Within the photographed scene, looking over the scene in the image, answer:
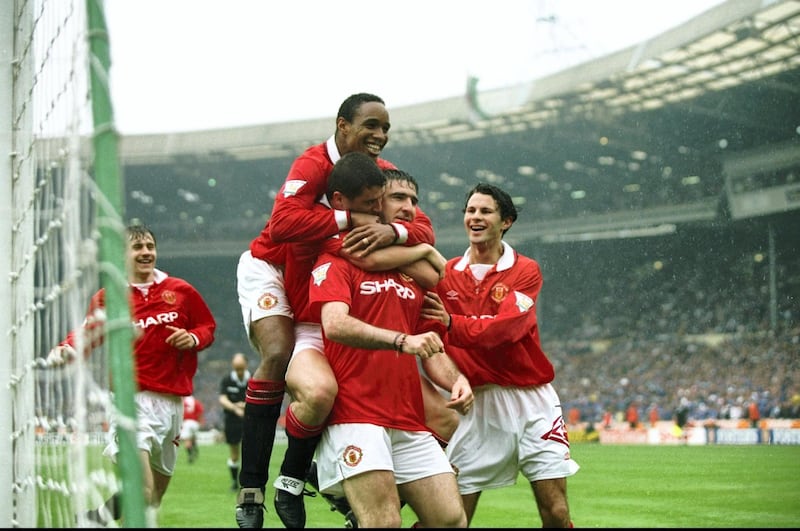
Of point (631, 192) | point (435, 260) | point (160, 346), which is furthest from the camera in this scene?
point (631, 192)

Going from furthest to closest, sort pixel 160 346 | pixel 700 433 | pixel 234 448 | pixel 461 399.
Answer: pixel 700 433 < pixel 234 448 < pixel 160 346 < pixel 461 399

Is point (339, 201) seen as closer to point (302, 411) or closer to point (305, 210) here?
point (305, 210)

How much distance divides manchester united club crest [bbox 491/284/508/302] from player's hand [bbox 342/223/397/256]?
1.56 meters

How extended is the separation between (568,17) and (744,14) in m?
12.0

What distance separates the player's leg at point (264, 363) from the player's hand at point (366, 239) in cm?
103

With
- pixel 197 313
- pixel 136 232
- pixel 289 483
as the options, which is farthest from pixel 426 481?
pixel 136 232

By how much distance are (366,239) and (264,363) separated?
4.00 ft

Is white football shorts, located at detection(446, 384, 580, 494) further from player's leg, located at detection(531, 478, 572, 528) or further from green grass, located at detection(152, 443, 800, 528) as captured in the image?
green grass, located at detection(152, 443, 800, 528)

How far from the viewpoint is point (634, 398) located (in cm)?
3148

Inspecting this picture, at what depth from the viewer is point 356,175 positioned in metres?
4.17

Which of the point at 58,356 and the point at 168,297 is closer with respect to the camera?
the point at 58,356

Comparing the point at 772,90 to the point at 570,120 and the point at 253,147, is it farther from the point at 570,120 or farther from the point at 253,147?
the point at 253,147

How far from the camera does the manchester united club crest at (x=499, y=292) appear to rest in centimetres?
554

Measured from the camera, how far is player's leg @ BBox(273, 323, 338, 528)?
3.98 m
